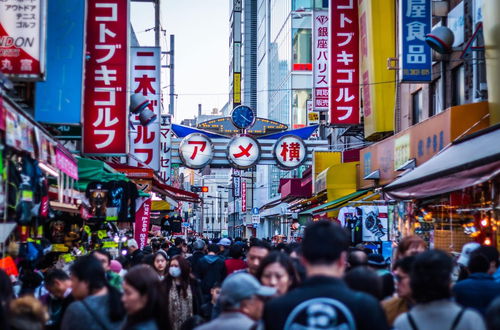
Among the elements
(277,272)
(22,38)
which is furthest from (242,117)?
(277,272)

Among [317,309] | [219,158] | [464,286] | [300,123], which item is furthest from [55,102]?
[300,123]

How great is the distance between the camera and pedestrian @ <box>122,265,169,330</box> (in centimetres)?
605

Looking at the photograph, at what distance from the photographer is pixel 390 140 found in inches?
907

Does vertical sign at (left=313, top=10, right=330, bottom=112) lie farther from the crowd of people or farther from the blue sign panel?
the crowd of people

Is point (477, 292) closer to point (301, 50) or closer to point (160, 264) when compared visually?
point (160, 264)

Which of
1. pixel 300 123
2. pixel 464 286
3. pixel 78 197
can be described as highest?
pixel 300 123

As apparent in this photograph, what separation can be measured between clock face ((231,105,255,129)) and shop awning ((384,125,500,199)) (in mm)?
20257

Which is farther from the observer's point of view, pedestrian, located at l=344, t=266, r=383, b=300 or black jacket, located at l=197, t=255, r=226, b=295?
black jacket, located at l=197, t=255, r=226, b=295

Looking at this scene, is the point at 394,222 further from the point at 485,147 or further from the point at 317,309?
the point at 317,309

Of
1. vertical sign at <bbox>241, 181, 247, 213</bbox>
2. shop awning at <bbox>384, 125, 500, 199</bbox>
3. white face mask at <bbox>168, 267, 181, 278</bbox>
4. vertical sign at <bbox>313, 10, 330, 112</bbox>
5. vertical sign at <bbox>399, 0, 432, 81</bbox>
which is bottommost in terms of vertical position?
white face mask at <bbox>168, 267, 181, 278</bbox>

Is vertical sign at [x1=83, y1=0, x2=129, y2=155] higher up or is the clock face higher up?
the clock face

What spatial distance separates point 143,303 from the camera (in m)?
6.08

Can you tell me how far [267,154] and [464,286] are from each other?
91.3ft

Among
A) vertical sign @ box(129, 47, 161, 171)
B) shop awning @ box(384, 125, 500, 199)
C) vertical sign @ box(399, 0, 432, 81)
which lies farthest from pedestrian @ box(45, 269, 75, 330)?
vertical sign @ box(129, 47, 161, 171)
